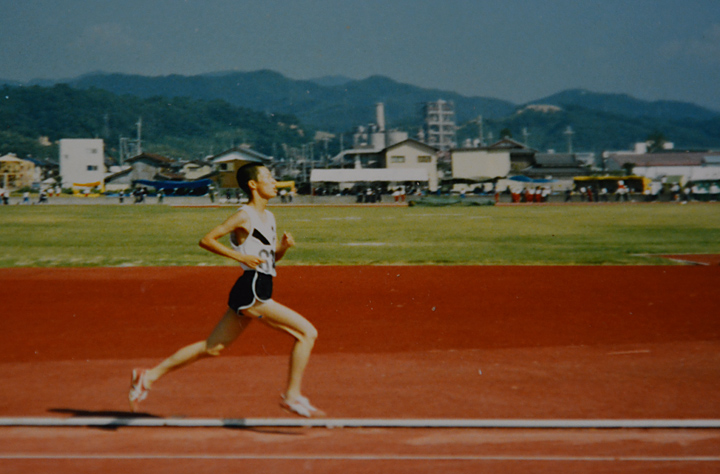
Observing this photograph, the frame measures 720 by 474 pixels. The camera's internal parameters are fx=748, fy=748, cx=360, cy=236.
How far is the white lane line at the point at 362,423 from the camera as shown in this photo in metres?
5.41

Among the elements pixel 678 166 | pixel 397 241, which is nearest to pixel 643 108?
pixel 678 166

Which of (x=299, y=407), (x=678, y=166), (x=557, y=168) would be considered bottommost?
(x=299, y=407)

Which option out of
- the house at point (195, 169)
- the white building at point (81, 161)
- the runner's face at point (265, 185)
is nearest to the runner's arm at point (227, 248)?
the runner's face at point (265, 185)

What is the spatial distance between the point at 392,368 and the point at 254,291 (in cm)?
259

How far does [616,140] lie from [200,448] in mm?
123589

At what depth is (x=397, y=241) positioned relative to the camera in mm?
25125

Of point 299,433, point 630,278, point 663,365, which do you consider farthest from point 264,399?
point 630,278

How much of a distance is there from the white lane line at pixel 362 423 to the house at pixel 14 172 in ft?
245

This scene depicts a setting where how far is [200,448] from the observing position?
5016 mm

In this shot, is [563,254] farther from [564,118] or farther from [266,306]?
Answer: [564,118]

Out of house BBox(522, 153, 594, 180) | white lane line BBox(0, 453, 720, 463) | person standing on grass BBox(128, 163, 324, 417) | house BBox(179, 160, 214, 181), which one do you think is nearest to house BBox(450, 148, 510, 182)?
house BBox(522, 153, 594, 180)

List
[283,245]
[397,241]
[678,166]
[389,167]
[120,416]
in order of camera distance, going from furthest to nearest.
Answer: [389,167], [678,166], [397,241], [120,416], [283,245]

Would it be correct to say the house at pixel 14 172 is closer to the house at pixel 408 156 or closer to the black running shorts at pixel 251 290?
the house at pixel 408 156

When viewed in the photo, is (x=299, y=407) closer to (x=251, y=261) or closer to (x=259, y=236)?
(x=251, y=261)
